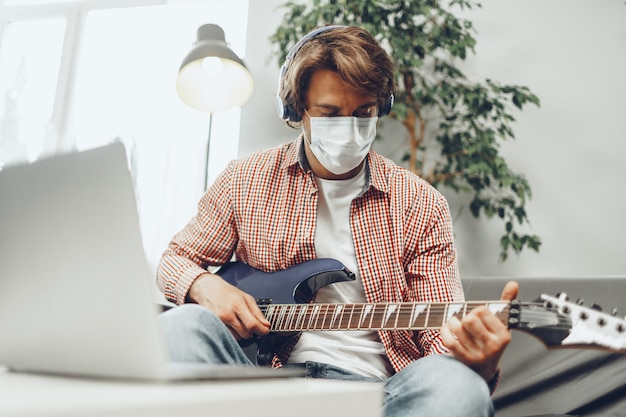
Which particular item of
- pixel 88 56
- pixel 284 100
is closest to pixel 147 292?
pixel 284 100

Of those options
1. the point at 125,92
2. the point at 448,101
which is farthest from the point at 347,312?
the point at 125,92

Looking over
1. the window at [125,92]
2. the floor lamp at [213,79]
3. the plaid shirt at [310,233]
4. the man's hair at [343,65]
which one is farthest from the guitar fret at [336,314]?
the window at [125,92]

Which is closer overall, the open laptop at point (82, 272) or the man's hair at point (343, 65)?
the open laptop at point (82, 272)

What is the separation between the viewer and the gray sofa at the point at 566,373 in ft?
4.10

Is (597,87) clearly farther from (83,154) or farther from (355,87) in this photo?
(83,154)

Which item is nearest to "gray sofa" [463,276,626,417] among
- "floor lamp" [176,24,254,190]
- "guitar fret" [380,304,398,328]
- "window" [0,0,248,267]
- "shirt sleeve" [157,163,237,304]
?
"guitar fret" [380,304,398,328]

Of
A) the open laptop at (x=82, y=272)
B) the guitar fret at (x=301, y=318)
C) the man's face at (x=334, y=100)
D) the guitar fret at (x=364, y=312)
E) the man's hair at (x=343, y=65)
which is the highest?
the man's hair at (x=343, y=65)

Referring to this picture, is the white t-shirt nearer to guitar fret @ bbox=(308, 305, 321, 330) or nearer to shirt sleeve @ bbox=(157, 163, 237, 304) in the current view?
guitar fret @ bbox=(308, 305, 321, 330)

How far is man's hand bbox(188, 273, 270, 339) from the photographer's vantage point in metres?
1.02

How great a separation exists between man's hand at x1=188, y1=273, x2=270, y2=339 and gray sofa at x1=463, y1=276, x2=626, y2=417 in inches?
26.5

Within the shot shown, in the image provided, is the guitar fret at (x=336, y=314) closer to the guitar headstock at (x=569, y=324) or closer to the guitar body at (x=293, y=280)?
the guitar body at (x=293, y=280)

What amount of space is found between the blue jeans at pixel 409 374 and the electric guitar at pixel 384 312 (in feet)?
0.27

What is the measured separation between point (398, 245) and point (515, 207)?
1057mm

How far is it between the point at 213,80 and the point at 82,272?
1.74m
